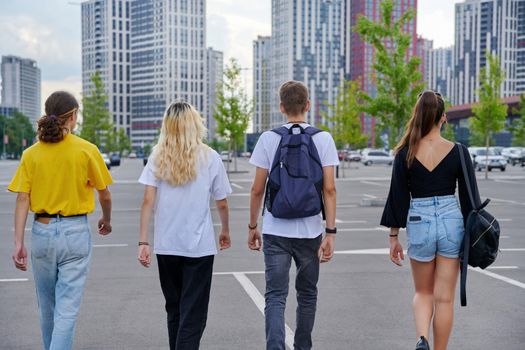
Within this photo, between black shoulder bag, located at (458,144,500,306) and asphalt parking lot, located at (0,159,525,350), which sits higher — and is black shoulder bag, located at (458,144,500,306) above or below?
above

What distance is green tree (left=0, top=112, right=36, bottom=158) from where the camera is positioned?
133875 mm

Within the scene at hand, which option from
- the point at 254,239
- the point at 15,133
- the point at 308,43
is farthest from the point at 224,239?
the point at 308,43

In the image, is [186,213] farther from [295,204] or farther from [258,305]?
[258,305]

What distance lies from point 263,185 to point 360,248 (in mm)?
6349

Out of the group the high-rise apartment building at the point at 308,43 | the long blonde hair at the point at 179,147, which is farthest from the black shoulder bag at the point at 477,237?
the high-rise apartment building at the point at 308,43

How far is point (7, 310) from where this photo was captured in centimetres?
654

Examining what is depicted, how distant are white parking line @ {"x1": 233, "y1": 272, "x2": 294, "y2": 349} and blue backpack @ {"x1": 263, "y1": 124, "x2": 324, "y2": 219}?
1.34 metres

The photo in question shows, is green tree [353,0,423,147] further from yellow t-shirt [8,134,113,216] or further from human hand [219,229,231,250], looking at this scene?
yellow t-shirt [8,134,113,216]

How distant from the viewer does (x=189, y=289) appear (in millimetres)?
4465

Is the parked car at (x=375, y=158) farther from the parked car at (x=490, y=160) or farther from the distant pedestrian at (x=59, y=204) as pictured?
the distant pedestrian at (x=59, y=204)

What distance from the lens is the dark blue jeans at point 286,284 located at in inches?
179

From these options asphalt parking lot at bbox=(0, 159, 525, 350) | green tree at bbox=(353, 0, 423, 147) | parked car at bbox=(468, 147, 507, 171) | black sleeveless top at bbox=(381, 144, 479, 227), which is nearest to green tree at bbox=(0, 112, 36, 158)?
parked car at bbox=(468, 147, 507, 171)

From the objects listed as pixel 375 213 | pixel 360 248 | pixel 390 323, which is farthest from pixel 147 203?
pixel 375 213

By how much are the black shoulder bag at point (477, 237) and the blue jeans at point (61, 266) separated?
2.39 m
